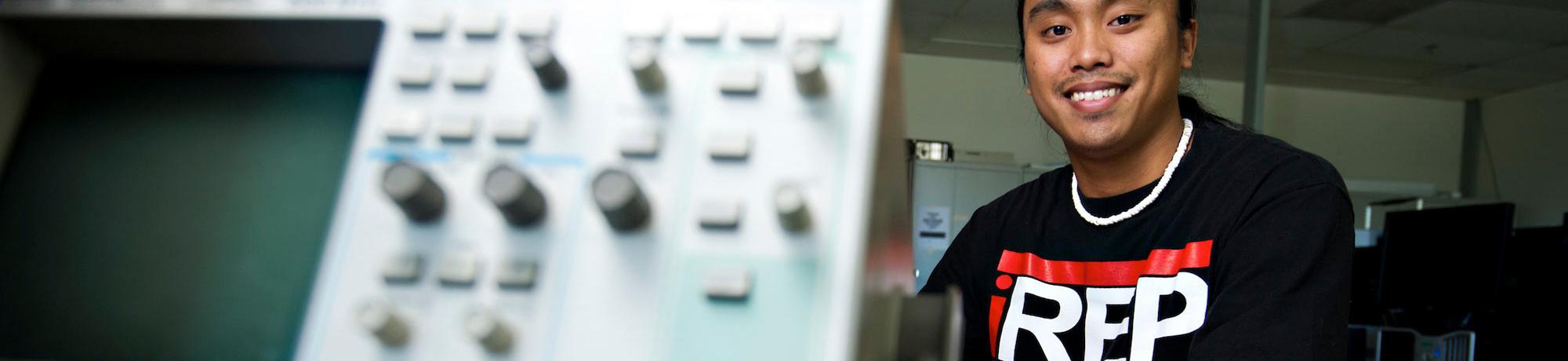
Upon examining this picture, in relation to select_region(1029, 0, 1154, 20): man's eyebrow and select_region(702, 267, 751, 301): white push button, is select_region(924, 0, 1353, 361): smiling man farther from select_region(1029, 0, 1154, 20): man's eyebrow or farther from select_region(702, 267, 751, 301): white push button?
select_region(702, 267, 751, 301): white push button

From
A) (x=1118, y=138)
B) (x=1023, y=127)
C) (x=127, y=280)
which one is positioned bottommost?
(x=127, y=280)

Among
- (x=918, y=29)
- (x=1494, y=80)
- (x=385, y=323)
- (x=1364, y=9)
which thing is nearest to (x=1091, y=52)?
(x=385, y=323)

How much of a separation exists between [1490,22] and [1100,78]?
5305 mm

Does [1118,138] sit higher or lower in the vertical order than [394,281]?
higher

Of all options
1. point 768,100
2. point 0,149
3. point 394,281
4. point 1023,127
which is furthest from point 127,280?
point 1023,127

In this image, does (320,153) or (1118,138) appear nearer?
(320,153)

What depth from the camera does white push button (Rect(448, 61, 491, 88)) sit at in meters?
0.32

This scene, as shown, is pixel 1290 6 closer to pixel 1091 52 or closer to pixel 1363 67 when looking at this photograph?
pixel 1363 67

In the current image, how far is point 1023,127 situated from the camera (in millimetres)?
6195

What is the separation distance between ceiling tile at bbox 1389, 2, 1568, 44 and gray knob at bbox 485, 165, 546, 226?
555 centimetres

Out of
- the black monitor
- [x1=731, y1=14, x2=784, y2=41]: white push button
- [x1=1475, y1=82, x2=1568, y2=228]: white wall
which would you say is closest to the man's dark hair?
[x1=731, y1=14, x2=784, y2=41]: white push button

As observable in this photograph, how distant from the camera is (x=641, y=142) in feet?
0.96

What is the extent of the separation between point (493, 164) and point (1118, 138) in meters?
0.73

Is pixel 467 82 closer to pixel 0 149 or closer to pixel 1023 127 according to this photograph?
pixel 0 149
